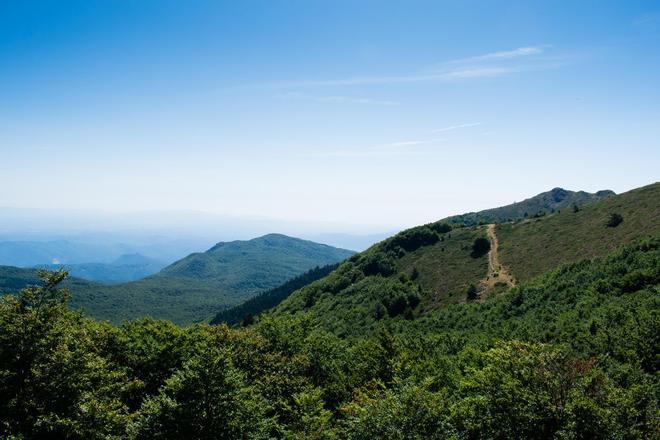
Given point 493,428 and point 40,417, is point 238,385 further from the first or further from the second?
point 493,428

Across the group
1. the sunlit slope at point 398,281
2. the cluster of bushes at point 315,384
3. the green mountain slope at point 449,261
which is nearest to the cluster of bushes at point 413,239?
the sunlit slope at point 398,281

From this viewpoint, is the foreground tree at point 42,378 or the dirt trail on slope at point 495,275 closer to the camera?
the foreground tree at point 42,378

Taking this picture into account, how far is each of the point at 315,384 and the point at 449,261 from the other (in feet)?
215

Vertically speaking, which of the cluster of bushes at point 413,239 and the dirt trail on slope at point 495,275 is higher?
the cluster of bushes at point 413,239

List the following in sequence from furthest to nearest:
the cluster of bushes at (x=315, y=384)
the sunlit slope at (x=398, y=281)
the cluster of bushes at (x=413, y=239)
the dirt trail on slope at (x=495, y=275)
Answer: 1. the cluster of bushes at (x=413, y=239)
2. the sunlit slope at (x=398, y=281)
3. the dirt trail on slope at (x=495, y=275)
4. the cluster of bushes at (x=315, y=384)

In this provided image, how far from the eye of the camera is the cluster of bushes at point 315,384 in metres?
20.5

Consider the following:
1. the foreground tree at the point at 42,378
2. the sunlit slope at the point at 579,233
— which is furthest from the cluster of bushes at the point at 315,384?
the sunlit slope at the point at 579,233

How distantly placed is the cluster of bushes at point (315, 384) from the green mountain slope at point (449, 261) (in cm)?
2627

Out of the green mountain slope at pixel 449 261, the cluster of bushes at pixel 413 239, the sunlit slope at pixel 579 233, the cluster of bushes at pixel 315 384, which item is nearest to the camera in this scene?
the cluster of bushes at pixel 315 384

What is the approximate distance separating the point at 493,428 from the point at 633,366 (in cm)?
1704

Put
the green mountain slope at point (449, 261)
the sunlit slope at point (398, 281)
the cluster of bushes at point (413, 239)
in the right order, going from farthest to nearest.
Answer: the cluster of bushes at point (413, 239), the sunlit slope at point (398, 281), the green mountain slope at point (449, 261)

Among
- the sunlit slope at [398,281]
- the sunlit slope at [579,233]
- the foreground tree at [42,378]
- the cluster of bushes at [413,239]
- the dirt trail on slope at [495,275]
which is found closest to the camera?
the foreground tree at [42,378]

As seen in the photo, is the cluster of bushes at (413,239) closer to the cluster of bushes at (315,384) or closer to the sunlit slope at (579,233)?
the sunlit slope at (579,233)

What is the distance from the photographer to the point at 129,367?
37.2 m
